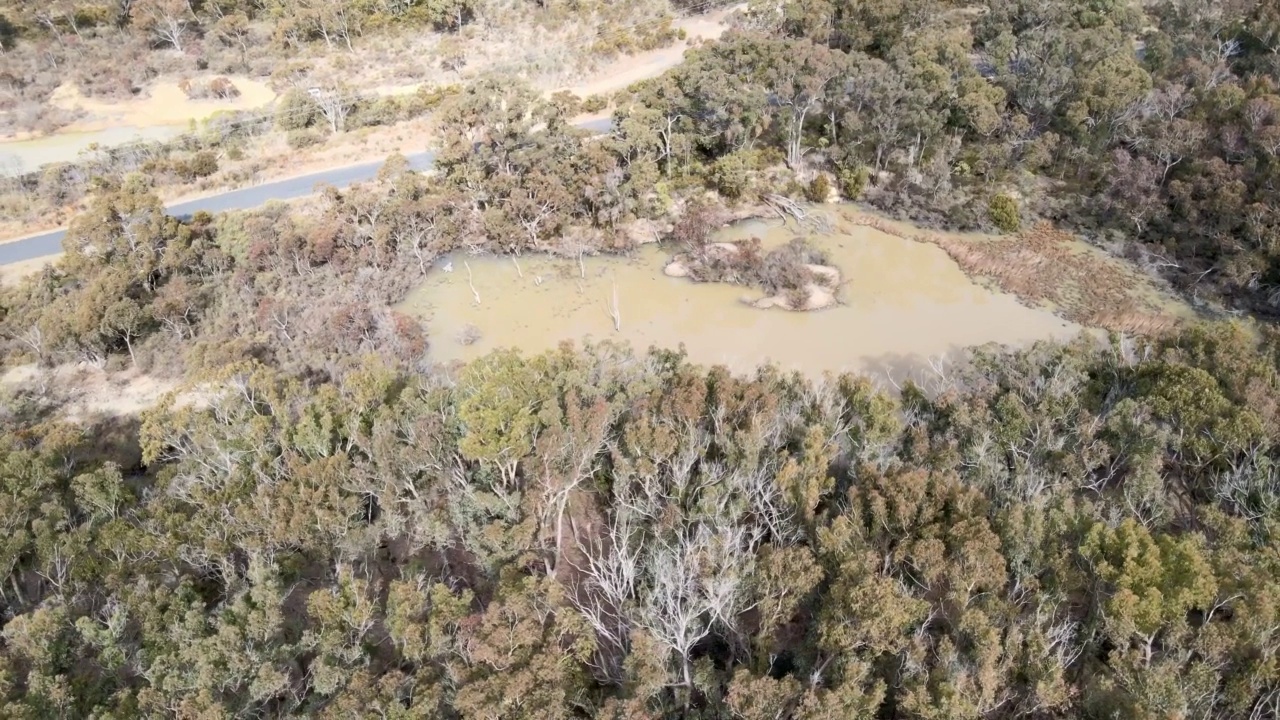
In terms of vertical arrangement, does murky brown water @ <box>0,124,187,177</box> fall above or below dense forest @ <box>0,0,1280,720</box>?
above

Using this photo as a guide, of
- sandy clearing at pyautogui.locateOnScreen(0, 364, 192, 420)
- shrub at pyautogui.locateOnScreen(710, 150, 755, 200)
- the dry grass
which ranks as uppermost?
shrub at pyautogui.locateOnScreen(710, 150, 755, 200)

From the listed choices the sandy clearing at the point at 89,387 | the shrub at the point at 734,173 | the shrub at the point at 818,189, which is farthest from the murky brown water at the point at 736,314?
the sandy clearing at the point at 89,387

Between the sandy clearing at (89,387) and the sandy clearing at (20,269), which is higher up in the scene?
the sandy clearing at (20,269)

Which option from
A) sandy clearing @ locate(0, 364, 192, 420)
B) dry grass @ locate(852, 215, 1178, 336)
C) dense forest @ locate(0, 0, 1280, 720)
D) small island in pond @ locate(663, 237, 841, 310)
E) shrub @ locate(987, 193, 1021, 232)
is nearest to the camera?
dense forest @ locate(0, 0, 1280, 720)

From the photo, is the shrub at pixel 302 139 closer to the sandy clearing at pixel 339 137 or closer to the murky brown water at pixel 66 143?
the sandy clearing at pixel 339 137

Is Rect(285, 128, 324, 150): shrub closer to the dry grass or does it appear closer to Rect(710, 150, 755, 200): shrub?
Rect(710, 150, 755, 200): shrub

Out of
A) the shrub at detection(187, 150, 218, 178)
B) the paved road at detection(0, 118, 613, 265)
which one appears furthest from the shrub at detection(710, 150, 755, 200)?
the shrub at detection(187, 150, 218, 178)
